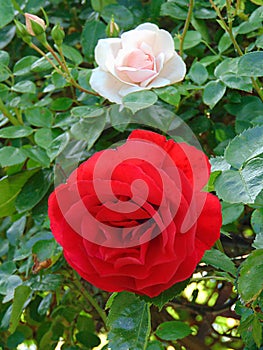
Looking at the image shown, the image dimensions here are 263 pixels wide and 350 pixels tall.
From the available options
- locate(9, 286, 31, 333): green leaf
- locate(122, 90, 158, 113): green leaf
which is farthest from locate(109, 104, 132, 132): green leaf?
locate(9, 286, 31, 333): green leaf

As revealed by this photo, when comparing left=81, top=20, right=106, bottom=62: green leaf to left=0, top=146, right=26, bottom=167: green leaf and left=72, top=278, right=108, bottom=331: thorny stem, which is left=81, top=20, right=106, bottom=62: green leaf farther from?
left=72, top=278, right=108, bottom=331: thorny stem

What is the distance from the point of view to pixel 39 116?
35.8 inches

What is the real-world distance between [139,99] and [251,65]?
0.40 feet

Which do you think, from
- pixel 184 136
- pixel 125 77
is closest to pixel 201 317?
pixel 184 136

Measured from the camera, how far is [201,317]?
1.20 meters

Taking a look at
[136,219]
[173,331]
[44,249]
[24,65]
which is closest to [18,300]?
[44,249]

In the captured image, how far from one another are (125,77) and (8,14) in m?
0.21

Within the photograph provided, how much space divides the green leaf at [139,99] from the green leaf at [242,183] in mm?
180

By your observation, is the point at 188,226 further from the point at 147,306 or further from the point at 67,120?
the point at 67,120

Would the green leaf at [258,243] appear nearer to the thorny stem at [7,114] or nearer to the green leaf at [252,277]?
the green leaf at [252,277]

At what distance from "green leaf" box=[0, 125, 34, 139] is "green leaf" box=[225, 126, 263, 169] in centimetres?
35

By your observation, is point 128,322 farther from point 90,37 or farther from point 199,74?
point 90,37

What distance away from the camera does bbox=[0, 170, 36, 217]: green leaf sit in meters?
0.93

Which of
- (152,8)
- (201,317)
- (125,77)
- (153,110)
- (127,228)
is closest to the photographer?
(127,228)
